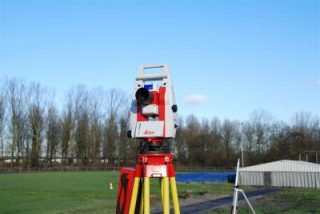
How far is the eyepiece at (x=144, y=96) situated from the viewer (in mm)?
6109

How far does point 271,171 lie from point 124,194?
42.9 m

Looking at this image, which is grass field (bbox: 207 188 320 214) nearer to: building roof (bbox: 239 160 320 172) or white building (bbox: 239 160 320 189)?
white building (bbox: 239 160 320 189)

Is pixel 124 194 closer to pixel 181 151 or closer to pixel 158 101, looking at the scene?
pixel 158 101

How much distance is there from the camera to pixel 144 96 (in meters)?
6.13

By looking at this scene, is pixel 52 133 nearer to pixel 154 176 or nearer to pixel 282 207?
pixel 282 207

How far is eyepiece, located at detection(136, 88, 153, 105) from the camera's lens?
611cm

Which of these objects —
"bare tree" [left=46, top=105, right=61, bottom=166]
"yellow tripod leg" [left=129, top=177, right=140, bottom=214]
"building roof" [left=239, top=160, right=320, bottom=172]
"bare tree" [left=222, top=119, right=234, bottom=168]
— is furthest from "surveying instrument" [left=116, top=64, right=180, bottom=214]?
"bare tree" [left=222, top=119, right=234, bottom=168]

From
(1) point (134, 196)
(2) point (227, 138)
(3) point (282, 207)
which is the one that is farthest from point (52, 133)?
(1) point (134, 196)

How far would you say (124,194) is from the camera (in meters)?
7.39

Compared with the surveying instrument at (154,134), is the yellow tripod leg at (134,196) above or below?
below

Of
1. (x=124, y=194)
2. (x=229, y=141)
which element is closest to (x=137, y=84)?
(x=124, y=194)

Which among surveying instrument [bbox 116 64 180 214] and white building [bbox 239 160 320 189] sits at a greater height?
surveying instrument [bbox 116 64 180 214]

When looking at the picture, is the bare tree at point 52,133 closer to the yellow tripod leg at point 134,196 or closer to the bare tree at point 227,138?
the bare tree at point 227,138

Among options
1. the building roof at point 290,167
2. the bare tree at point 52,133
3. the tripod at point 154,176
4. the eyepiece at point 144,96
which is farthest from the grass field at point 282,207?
the bare tree at point 52,133
